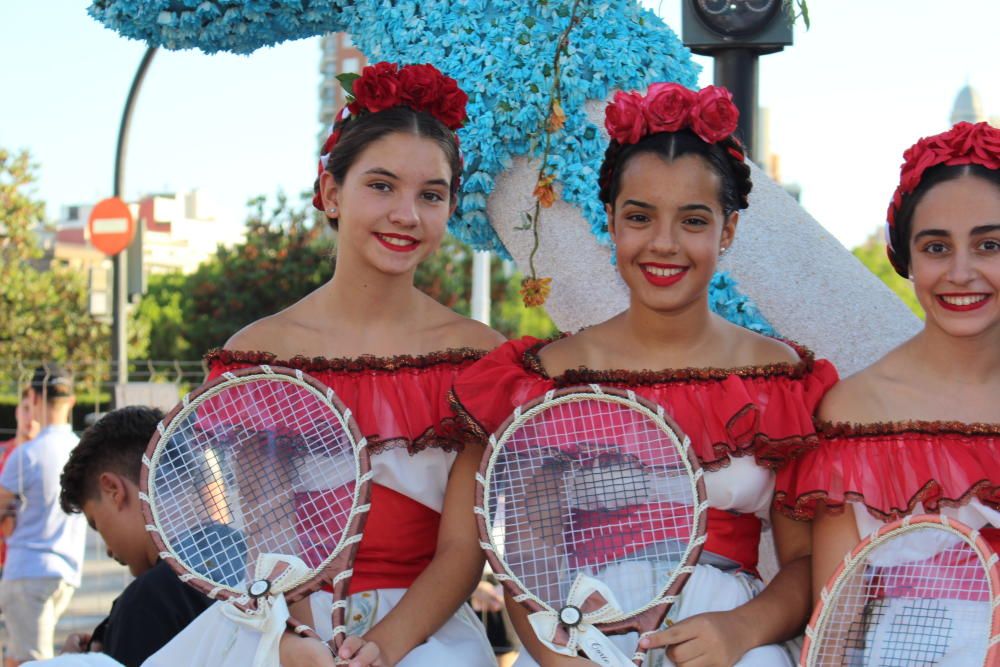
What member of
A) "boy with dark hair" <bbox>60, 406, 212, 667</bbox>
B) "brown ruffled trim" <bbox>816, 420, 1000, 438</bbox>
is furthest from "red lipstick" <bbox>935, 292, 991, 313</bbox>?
"boy with dark hair" <bbox>60, 406, 212, 667</bbox>

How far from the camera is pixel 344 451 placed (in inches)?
104

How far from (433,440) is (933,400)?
1.10 m

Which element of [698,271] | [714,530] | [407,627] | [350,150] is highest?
[350,150]

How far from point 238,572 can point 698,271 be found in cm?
117

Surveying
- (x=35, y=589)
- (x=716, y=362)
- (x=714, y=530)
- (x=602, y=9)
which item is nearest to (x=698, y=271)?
(x=716, y=362)

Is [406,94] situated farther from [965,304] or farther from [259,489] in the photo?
[965,304]

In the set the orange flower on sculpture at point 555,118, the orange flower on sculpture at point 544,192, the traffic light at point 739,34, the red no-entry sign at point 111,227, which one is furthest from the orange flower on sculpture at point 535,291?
the red no-entry sign at point 111,227

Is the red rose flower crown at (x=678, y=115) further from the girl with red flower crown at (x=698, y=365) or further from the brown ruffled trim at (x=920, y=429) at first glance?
the brown ruffled trim at (x=920, y=429)

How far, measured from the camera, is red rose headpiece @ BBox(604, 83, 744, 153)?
2783 mm

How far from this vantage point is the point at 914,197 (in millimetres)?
2744

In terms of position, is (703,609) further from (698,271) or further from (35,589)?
(35,589)

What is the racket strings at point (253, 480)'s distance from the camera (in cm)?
259

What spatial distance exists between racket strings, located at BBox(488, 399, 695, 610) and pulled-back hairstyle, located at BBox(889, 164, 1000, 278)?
2.52ft

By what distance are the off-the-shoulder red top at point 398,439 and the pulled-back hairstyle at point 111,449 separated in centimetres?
90
